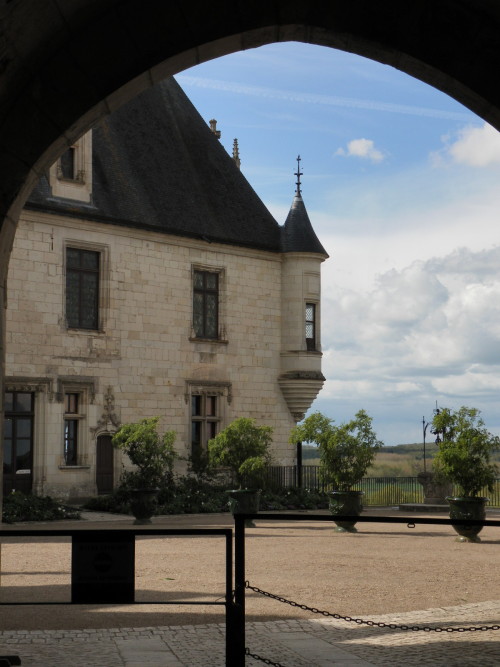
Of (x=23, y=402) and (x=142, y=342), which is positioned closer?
(x=23, y=402)

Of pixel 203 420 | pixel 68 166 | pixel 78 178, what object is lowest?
pixel 203 420

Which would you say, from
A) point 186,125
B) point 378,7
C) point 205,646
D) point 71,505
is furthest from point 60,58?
point 186,125

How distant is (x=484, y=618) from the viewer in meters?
8.88

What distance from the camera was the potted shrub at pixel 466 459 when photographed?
56.2 feet

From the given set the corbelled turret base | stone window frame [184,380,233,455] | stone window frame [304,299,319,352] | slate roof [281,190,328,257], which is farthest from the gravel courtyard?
slate roof [281,190,328,257]

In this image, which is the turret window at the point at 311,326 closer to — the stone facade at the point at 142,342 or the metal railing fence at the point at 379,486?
the stone facade at the point at 142,342

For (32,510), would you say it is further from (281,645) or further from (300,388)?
(281,645)

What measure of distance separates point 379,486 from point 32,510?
10.3 m

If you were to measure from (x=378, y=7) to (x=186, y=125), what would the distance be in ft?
76.1

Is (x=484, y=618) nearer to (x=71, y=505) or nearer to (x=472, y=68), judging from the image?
(x=472, y=68)

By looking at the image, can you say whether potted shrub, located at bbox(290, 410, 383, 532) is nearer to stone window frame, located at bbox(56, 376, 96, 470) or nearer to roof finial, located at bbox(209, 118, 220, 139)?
stone window frame, located at bbox(56, 376, 96, 470)

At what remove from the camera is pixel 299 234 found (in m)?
28.5

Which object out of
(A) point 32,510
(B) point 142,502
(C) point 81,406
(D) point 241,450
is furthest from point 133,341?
(B) point 142,502

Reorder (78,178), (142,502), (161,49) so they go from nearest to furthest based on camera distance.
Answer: (161,49), (142,502), (78,178)
